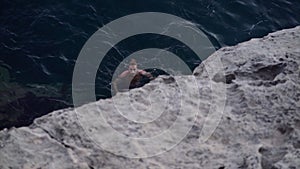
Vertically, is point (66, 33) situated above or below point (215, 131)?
below

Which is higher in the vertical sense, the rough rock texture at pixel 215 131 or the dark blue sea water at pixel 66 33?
the rough rock texture at pixel 215 131

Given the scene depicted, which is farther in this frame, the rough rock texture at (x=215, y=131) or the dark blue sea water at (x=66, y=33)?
the dark blue sea water at (x=66, y=33)

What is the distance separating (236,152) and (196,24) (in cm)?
585

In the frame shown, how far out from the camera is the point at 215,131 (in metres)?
3.37

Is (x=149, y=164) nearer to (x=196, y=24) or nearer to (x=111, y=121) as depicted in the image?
(x=111, y=121)

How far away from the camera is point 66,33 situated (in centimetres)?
813

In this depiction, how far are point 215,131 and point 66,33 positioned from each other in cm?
538

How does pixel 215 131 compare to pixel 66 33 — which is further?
pixel 66 33

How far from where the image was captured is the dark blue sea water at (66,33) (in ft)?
24.2

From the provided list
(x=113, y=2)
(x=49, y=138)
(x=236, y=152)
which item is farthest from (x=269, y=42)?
(x=113, y=2)

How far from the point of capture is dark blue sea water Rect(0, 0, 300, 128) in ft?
24.2

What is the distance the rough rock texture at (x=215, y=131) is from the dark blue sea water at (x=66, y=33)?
3812 millimetres

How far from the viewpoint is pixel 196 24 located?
28.8 feet

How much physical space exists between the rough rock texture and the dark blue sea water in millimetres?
3812
